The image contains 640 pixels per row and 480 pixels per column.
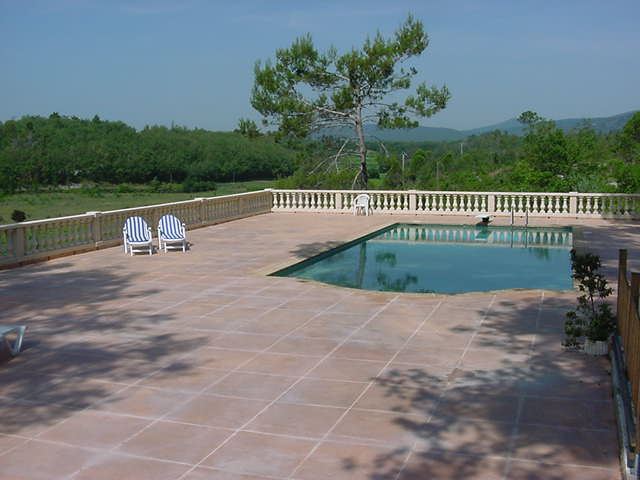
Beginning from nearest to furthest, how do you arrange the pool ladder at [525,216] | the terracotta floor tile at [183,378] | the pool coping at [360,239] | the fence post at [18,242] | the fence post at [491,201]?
the terracotta floor tile at [183,378], the pool coping at [360,239], the fence post at [18,242], the pool ladder at [525,216], the fence post at [491,201]

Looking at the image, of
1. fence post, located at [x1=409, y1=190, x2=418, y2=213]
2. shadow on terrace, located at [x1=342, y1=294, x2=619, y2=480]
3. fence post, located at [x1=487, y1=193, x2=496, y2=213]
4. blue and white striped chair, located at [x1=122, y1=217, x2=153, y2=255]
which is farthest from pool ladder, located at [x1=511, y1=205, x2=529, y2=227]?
shadow on terrace, located at [x1=342, y1=294, x2=619, y2=480]

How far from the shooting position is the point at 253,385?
20.8 ft

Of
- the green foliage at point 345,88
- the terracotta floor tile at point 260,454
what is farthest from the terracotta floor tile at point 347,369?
the green foliage at point 345,88

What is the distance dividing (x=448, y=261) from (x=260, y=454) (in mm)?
10218

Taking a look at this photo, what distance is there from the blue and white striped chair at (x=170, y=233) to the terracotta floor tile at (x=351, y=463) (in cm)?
1003

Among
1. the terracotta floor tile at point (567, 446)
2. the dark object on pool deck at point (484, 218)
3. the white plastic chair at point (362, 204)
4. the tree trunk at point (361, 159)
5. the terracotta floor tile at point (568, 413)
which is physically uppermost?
the tree trunk at point (361, 159)

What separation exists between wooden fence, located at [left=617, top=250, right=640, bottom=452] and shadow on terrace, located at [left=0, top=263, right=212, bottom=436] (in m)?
3.91

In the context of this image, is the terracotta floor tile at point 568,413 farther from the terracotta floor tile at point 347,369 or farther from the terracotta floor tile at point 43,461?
the terracotta floor tile at point 43,461

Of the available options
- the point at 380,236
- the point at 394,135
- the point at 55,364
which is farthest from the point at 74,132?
the point at 55,364

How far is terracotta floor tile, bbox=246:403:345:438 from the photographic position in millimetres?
5336

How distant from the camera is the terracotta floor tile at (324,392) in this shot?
593cm

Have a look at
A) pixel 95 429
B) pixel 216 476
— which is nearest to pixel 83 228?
pixel 95 429

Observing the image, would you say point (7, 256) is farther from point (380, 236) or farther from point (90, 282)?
point (380, 236)

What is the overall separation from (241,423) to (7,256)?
28.9 feet
